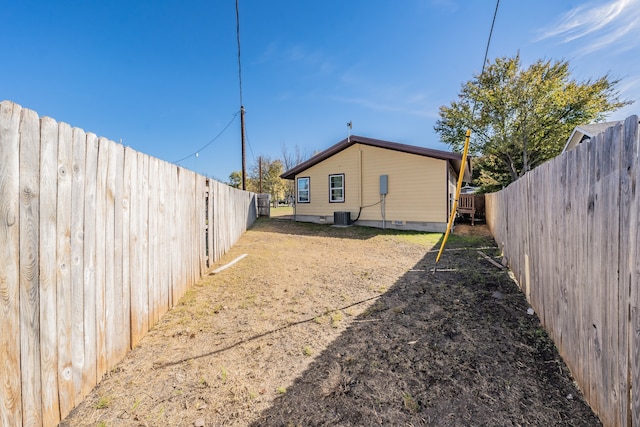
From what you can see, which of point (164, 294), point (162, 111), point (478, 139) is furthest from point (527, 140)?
point (162, 111)

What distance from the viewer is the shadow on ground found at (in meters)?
1.75

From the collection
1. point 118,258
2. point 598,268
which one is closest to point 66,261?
point 118,258

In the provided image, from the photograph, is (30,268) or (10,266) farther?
(30,268)

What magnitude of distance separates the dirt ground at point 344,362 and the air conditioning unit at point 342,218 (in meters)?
7.83

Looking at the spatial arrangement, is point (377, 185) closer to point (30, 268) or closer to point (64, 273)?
point (64, 273)

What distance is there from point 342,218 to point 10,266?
11316 millimetres

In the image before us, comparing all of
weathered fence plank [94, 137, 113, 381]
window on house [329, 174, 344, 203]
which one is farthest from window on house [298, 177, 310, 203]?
weathered fence plank [94, 137, 113, 381]

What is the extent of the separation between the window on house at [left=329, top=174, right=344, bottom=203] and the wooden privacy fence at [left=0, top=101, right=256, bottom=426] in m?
10.5

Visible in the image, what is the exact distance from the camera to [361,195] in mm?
12484

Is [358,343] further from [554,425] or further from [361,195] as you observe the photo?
[361,195]

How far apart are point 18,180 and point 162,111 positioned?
20396 mm

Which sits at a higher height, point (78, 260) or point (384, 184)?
point (384, 184)

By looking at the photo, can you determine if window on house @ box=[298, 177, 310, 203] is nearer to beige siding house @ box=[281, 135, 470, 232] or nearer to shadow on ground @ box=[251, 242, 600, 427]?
beige siding house @ box=[281, 135, 470, 232]

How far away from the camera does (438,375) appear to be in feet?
7.09
